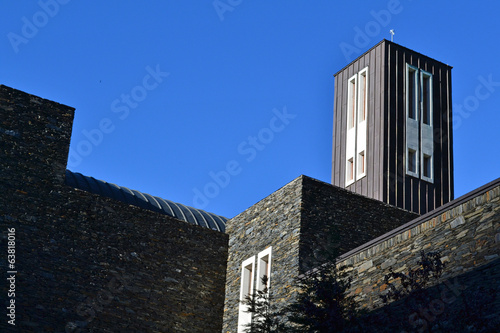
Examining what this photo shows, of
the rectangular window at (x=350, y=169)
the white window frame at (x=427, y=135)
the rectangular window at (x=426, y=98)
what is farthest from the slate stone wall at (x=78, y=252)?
the rectangular window at (x=426, y=98)

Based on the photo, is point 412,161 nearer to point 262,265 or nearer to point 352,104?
point 352,104

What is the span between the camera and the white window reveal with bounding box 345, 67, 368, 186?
72.8ft

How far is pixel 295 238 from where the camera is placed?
16.9 metres

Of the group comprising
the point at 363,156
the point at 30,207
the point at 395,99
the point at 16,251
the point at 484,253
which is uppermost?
the point at 395,99

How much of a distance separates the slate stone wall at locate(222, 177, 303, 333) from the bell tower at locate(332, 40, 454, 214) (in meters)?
3.95

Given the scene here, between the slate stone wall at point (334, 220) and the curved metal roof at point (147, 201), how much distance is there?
160 inches

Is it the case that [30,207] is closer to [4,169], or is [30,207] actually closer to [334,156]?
[4,169]

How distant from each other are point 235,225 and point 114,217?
11.1 ft

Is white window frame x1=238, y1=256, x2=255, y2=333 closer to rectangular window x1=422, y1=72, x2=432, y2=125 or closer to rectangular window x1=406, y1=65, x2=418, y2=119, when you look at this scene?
rectangular window x1=406, y1=65, x2=418, y2=119

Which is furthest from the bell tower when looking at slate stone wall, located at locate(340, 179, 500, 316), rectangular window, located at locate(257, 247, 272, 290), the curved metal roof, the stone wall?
slate stone wall, located at locate(340, 179, 500, 316)

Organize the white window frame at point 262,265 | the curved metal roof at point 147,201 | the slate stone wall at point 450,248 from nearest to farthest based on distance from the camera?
1. the slate stone wall at point 450,248
2. the white window frame at point 262,265
3. the curved metal roof at point 147,201

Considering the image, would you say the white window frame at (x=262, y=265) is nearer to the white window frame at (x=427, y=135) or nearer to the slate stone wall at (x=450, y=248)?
the slate stone wall at (x=450, y=248)

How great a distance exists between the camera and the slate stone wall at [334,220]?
55.4 feet

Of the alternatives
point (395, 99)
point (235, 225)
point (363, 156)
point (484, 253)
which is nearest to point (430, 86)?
point (395, 99)
